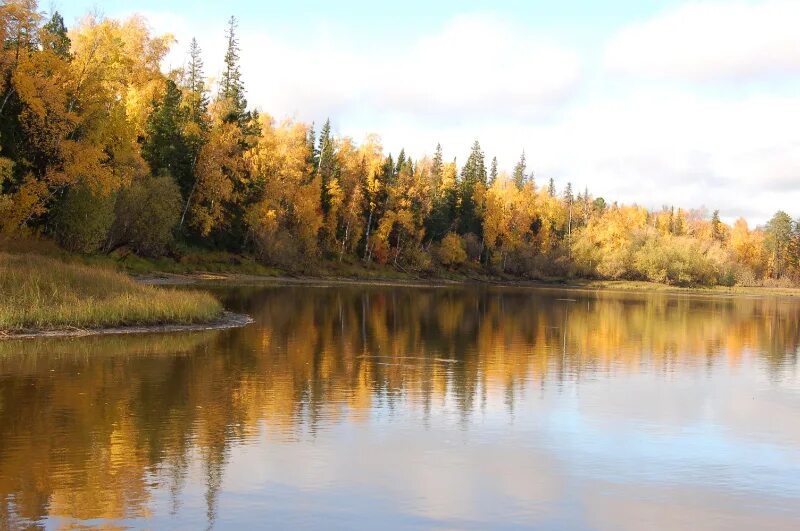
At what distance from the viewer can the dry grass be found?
92.5ft

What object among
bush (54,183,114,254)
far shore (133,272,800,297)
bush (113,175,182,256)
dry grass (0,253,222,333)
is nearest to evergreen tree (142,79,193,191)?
bush (113,175,182,256)

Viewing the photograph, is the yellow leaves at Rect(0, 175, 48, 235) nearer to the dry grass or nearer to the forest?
the forest

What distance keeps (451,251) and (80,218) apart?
76817mm

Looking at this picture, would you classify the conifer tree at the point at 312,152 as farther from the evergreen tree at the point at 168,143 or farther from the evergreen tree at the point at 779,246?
the evergreen tree at the point at 779,246

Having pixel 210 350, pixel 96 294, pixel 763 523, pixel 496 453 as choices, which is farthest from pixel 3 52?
pixel 763 523

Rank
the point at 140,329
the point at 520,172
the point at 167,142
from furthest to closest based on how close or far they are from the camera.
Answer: the point at 520,172
the point at 167,142
the point at 140,329

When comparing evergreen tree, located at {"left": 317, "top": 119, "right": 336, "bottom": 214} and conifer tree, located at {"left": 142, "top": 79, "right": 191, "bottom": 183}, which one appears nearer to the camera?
conifer tree, located at {"left": 142, "top": 79, "right": 191, "bottom": 183}

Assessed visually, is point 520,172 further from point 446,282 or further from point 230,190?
point 230,190

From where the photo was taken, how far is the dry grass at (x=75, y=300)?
2820 cm

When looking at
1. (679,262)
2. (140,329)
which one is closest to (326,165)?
(679,262)

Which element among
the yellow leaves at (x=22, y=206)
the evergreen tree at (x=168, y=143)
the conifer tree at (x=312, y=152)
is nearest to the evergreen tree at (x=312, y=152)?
the conifer tree at (x=312, y=152)

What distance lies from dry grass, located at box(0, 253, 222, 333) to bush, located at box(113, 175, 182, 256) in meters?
29.3

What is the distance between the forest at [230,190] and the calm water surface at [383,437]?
2178 centimetres

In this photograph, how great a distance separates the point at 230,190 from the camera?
A: 259 ft
